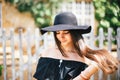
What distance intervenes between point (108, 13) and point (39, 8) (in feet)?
8.20

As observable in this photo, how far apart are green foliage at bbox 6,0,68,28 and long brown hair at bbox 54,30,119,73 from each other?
8734 millimetres

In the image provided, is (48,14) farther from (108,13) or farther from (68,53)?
(68,53)

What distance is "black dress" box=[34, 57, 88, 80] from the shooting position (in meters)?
2.84

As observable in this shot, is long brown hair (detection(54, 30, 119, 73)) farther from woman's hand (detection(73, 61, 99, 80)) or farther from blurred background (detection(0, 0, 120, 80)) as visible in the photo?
blurred background (detection(0, 0, 120, 80))

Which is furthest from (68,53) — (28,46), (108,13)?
(108,13)

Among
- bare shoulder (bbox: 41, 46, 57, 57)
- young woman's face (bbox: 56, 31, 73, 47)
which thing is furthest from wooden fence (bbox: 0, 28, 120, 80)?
young woman's face (bbox: 56, 31, 73, 47)

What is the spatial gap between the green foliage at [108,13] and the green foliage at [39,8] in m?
1.68

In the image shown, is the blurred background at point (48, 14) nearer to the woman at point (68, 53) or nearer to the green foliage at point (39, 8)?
the green foliage at point (39, 8)

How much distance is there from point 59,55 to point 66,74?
0.61 ft

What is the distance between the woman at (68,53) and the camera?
272 cm

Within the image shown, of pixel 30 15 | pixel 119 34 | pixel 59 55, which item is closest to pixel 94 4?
pixel 30 15

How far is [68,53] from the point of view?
2.85 meters

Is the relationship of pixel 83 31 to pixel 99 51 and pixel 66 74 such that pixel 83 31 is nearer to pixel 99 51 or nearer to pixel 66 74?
pixel 99 51

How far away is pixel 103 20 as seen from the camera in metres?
11.4
